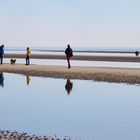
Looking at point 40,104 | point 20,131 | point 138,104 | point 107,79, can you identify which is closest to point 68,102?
point 40,104

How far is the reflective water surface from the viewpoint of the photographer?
15169 millimetres

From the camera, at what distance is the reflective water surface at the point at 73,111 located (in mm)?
15169

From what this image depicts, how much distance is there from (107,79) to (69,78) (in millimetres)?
3318

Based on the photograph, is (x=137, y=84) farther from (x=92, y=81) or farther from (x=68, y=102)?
(x=68, y=102)

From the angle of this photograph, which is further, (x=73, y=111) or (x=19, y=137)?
(x=73, y=111)

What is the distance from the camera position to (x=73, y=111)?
19141mm

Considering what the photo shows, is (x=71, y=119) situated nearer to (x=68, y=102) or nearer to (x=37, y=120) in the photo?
(x=37, y=120)

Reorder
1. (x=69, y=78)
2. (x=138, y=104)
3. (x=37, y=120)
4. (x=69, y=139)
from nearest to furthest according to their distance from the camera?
1. (x=69, y=139)
2. (x=37, y=120)
3. (x=138, y=104)
4. (x=69, y=78)

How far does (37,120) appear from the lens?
16.9 meters

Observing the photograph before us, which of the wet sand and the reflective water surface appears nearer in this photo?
the wet sand

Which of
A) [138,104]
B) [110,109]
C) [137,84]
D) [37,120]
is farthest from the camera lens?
[137,84]

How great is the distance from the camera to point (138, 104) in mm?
21562

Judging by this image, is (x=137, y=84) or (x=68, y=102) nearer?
(x=68, y=102)

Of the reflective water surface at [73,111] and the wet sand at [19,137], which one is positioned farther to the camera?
the reflective water surface at [73,111]
